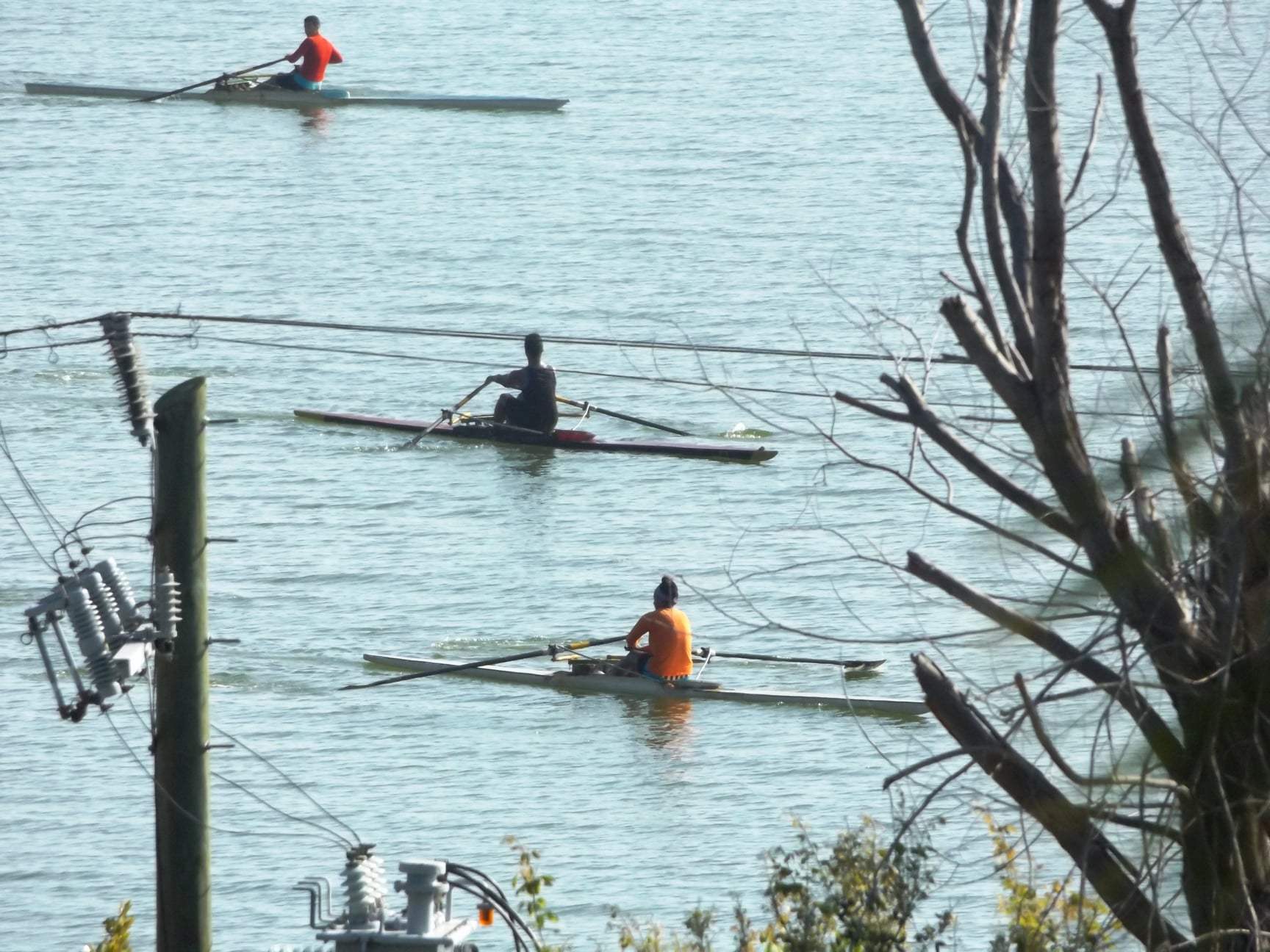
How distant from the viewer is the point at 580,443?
68.5ft

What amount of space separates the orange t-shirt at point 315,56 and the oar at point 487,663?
1785cm

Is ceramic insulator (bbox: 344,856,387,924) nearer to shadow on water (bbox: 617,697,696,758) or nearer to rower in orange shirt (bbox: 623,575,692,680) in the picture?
rower in orange shirt (bbox: 623,575,692,680)

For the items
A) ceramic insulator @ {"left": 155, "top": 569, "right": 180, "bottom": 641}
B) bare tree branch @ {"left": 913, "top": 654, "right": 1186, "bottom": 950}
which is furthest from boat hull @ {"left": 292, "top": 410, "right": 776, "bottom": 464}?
bare tree branch @ {"left": 913, "top": 654, "right": 1186, "bottom": 950}

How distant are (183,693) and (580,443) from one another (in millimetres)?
12930

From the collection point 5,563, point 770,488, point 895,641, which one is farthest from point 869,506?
point 895,641

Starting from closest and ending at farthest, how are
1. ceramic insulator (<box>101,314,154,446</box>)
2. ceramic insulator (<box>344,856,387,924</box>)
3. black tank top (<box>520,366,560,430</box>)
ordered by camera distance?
ceramic insulator (<box>344,856,387,924</box>) → ceramic insulator (<box>101,314,154,446</box>) → black tank top (<box>520,366,560,430</box>)

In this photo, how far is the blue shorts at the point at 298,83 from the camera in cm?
3372

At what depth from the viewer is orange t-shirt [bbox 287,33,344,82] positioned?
32219mm

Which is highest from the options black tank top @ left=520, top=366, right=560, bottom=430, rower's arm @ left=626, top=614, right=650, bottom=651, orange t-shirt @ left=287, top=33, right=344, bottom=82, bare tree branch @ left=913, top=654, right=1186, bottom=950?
orange t-shirt @ left=287, top=33, right=344, bottom=82

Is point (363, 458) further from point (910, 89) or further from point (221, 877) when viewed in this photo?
point (910, 89)

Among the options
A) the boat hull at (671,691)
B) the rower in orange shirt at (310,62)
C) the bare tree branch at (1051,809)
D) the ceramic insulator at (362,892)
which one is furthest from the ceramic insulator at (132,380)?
the rower in orange shirt at (310,62)

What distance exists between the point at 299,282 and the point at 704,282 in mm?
6029

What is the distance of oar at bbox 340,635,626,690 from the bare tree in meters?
10.4

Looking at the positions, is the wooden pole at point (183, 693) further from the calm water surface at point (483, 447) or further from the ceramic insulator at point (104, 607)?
the calm water surface at point (483, 447)
